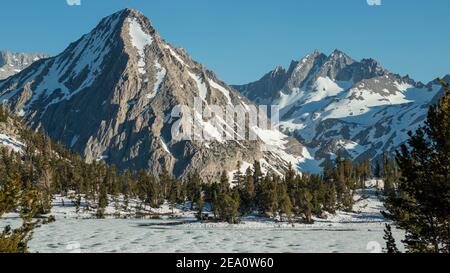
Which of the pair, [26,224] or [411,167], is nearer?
[26,224]

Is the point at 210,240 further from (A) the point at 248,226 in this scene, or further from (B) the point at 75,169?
(B) the point at 75,169

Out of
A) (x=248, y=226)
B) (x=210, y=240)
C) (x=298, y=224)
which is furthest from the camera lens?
(x=298, y=224)

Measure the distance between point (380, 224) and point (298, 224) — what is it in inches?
760
